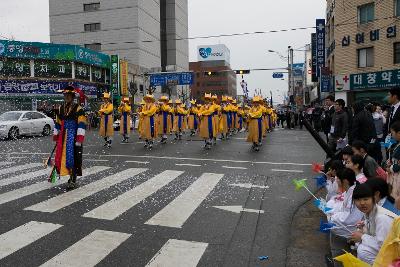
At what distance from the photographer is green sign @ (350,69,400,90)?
86.5 ft

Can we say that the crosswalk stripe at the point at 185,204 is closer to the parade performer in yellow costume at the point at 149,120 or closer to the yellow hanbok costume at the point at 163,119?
the parade performer in yellow costume at the point at 149,120

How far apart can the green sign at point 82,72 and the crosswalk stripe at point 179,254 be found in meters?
38.9

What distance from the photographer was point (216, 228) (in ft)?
18.7

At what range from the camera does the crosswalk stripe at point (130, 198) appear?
6332 mm

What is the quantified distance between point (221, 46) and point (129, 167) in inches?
3922

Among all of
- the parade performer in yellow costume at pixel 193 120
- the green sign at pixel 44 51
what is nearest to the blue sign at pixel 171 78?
the green sign at pixel 44 51

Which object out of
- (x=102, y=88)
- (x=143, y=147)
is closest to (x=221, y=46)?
(x=102, y=88)

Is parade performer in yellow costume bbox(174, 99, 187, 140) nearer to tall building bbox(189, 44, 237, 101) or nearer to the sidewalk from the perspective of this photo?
the sidewalk

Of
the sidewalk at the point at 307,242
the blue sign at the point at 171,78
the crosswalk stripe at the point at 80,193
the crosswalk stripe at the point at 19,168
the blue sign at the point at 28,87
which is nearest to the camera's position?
the sidewalk at the point at 307,242

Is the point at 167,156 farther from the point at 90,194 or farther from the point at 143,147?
the point at 90,194

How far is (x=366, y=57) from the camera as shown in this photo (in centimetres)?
2872

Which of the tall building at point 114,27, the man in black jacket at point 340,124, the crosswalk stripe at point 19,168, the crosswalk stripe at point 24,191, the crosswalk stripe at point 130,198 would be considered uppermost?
the tall building at point 114,27

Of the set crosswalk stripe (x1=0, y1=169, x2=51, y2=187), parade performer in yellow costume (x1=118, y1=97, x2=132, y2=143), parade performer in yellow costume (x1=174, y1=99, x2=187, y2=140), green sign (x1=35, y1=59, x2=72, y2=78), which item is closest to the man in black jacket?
crosswalk stripe (x1=0, y1=169, x2=51, y2=187)

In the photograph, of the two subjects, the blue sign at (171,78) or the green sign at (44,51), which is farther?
the blue sign at (171,78)
